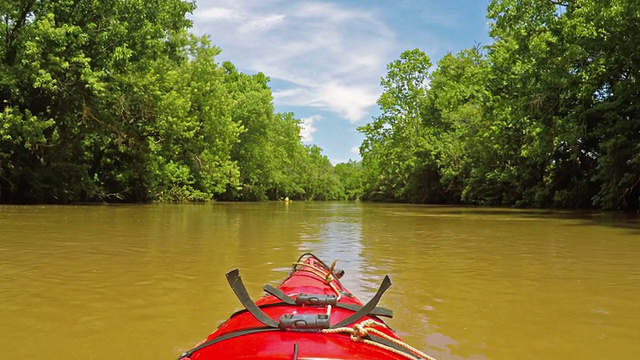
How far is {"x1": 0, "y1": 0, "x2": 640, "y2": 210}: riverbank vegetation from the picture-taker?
1755 cm

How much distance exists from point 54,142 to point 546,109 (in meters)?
20.5

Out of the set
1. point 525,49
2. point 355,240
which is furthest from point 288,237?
point 525,49

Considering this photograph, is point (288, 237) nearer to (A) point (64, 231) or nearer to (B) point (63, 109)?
(A) point (64, 231)

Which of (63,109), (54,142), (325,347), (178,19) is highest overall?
(178,19)

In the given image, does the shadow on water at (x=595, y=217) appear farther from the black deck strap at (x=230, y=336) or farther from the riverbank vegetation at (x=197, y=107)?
the black deck strap at (x=230, y=336)

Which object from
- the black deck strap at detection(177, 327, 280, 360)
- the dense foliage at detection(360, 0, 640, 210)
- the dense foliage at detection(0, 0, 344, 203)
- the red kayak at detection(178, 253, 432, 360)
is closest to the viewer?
the red kayak at detection(178, 253, 432, 360)

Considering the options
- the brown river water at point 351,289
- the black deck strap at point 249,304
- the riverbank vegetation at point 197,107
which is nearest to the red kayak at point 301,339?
the black deck strap at point 249,304

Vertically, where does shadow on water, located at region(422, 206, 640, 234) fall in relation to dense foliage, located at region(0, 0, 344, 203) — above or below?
below

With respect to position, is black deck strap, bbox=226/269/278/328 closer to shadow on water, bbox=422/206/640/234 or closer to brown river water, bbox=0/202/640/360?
brown river water, bbox=0/202/640/360

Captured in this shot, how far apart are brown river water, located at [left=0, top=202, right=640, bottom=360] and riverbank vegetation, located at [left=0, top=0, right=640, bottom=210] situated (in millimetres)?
9915

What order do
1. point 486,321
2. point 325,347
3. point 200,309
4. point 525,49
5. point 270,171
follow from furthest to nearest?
point 270,171 < point 525,49 < point 200,309 < point 486,321 < point 325,347

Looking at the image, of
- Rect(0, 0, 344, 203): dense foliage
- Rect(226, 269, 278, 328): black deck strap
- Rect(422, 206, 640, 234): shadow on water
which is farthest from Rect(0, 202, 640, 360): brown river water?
Rect(0, 0, 344, 203): dense foliage

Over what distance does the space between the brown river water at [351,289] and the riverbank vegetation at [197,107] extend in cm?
992

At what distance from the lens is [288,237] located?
400 inches
